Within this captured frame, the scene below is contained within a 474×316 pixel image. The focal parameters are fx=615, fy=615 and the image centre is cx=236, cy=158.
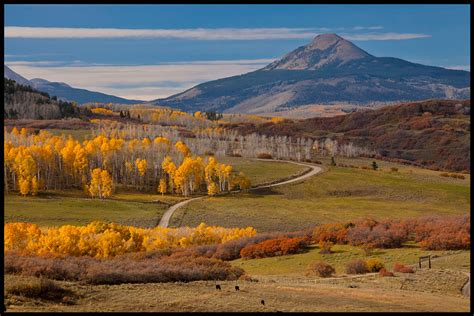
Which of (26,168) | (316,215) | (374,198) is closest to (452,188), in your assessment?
(374,198)

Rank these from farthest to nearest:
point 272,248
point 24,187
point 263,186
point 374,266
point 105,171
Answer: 1. point 263,186
2. point 105,171
3. point 24,187
4. point 272,248
5. point 374,266

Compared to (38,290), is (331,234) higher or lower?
lower

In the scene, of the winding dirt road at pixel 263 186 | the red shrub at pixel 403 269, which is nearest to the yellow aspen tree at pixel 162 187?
the winding dirt road at pixel 263 186

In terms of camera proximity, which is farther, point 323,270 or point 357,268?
point 357,268

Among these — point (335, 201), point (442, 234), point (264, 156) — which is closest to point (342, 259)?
point (442, 234)

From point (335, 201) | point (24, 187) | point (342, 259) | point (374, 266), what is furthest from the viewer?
point (335, 201)

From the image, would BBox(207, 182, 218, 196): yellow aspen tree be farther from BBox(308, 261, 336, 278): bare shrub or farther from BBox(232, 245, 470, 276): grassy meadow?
BBox(308, 261, 336, 278): bare shrub

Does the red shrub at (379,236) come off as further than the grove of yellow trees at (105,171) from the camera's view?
No

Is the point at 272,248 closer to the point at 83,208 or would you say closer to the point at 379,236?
the point at 379,236

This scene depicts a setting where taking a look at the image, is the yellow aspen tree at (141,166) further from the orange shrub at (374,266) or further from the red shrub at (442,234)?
the orange shrub at (374,266)

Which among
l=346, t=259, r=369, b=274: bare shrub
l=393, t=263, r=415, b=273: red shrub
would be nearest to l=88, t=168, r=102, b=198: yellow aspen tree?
l=346, t=259, r=369, b=274: bare shrub

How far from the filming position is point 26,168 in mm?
114875

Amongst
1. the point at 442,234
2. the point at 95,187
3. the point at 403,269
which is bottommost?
the point at 95,187

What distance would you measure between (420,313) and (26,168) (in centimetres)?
10463
